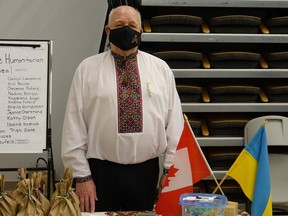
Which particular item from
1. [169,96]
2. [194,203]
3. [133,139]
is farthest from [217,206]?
[169,96]

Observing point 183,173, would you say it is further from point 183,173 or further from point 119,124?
point 119,124

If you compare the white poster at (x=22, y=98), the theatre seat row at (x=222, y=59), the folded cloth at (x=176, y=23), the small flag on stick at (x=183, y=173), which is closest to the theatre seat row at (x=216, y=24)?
the folded cloth at (x=176, y=23)

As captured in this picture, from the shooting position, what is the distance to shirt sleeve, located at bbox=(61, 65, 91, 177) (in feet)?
6.54

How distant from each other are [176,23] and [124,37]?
1.15 m

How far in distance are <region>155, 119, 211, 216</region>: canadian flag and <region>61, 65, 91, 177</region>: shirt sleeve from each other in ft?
1.45

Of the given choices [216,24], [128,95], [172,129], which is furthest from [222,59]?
[128,95]

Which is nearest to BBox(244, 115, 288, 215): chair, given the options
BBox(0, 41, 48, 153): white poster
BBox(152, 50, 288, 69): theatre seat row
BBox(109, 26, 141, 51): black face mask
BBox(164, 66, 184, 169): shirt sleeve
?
BBox(152, 50, 288, 69): theatre seat row

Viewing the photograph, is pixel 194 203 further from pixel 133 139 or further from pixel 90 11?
pixel 90 11

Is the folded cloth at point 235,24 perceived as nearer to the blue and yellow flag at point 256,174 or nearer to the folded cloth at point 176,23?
the folded cloth at point 176,23

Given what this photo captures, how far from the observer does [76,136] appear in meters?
2.01

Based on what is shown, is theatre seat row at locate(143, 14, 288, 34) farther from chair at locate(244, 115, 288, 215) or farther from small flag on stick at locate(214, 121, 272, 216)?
small flag on stick at locate(214, 121, 272, 216)

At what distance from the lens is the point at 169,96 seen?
6.90 ft

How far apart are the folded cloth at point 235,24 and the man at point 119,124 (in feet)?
3.82

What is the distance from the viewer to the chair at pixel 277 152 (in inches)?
114
